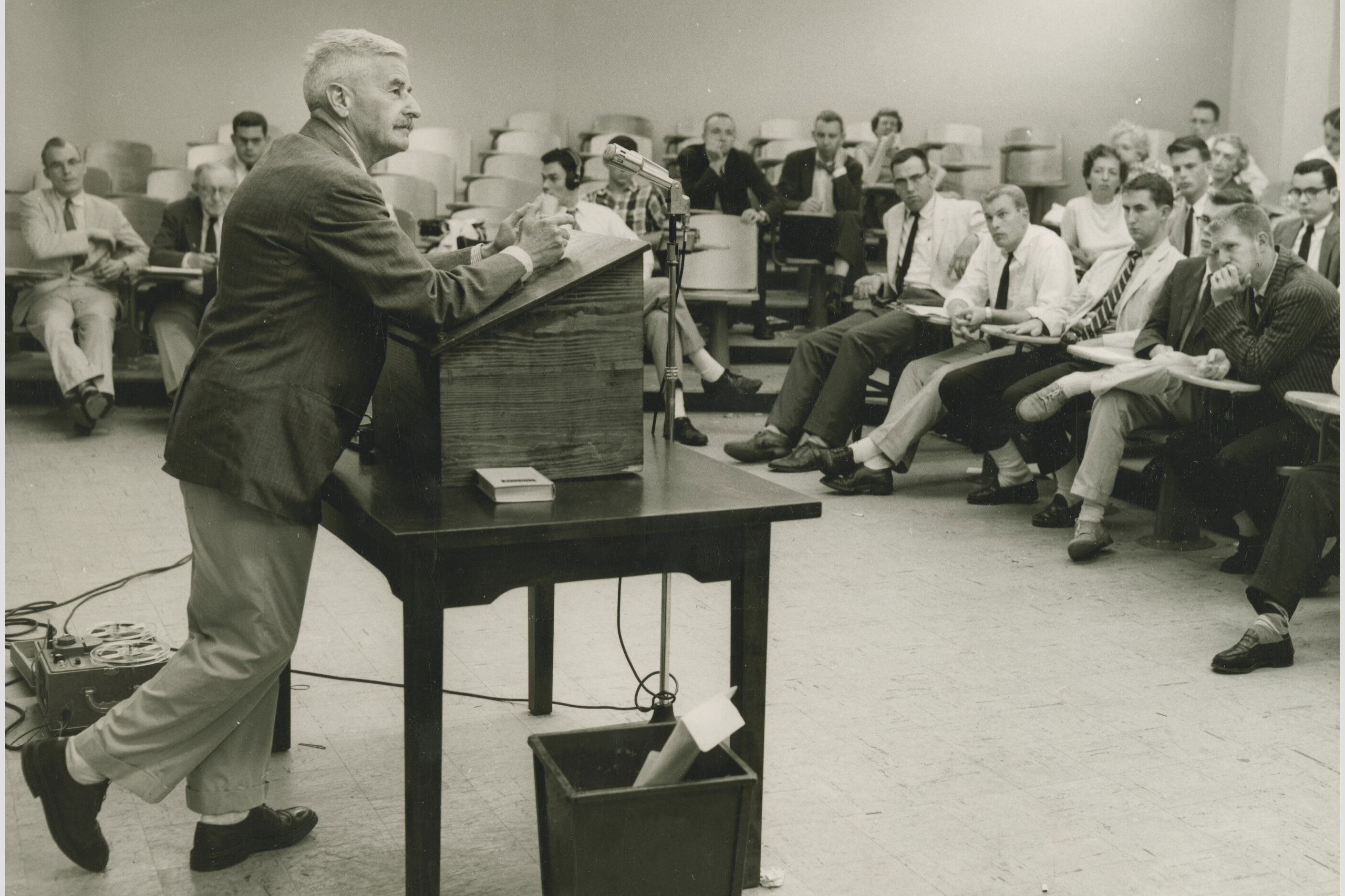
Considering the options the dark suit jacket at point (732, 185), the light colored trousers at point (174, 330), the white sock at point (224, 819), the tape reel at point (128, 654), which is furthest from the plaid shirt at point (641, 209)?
the white sock at point (224, 819)

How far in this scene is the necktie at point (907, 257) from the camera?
740 centimetres

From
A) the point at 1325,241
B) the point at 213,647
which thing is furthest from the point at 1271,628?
the point at 1325,241

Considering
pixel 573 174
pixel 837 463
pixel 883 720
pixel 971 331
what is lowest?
pixel 883 720

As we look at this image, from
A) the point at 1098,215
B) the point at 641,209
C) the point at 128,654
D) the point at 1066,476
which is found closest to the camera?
the point at 128,654

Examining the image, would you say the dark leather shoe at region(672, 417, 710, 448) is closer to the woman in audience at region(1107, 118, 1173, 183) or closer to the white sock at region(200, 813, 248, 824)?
the woman in audience at region(1107, 118, 1173, 183)

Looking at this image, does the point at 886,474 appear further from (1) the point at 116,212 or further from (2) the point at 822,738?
(1) the point at 116,212

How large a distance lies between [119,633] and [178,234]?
15.3 feet

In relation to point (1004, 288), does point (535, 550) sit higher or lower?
lower

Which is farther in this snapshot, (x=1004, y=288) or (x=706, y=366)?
(x=706, y=366)

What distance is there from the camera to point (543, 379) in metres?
2.38

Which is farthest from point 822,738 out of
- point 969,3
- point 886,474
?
point 969,3

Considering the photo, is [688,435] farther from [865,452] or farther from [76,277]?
[76,277]

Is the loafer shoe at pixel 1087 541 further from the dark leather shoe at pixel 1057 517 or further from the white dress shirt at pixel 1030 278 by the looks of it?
the white dress shirt at pixel 1030 278

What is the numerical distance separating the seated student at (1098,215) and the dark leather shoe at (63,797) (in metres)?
6.76
